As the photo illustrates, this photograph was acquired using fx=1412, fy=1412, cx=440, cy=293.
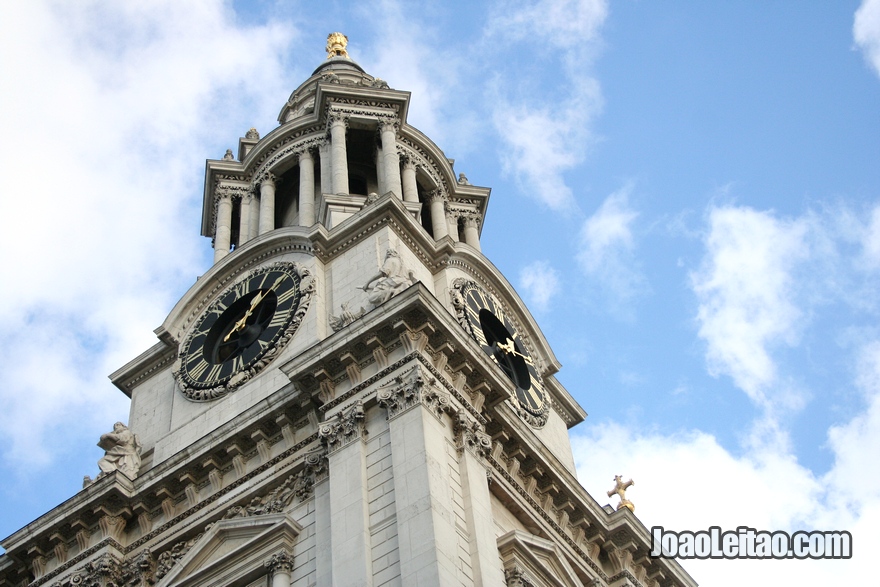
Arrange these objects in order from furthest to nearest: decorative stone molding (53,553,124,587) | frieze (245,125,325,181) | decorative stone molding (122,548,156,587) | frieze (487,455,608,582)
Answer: frieze (245,125,325,181)
frieze (487,455,608,582)
decorative stone molding (53,553,124,587)
decorative stone molding (122,548,156,587)

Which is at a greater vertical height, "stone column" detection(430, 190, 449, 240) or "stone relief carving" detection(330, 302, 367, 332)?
"stone column" detection(430, 190, 449, 240)

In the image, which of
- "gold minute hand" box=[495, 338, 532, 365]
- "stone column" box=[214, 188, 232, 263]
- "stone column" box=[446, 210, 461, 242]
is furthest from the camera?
"stone column" box=[446, 210, 461, 242]

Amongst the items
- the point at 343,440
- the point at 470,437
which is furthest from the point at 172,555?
the point at 470,437

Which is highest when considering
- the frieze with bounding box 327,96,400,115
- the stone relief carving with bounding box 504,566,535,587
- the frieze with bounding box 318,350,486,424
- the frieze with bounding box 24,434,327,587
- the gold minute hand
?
the frieze with bounding box 327,96,400,115

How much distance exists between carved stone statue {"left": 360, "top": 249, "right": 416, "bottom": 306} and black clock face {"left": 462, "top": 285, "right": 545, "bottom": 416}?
375 cm

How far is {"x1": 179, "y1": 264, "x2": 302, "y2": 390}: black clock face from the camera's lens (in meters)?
37.2

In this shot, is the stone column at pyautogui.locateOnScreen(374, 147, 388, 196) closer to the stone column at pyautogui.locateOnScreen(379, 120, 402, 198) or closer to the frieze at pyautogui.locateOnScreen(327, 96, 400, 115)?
the stone column at pyautogui.locateOnScreen(379, 120, 402, 198)

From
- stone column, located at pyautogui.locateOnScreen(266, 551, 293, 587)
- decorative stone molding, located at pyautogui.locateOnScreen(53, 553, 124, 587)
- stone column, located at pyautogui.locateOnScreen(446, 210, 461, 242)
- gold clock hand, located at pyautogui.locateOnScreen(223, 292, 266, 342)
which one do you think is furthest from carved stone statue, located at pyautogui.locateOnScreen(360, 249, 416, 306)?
stone column, located at pyautogui.locateOnScreen(446, 210, 461, 242)

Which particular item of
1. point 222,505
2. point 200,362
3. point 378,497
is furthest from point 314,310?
point 378,497

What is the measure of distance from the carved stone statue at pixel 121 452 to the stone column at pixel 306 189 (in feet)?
31.6

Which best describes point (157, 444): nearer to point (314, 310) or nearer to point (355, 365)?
point (314, 310)

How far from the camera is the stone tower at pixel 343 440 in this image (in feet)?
93.9

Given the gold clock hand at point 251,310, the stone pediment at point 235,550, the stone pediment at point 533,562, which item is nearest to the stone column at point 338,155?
the gold clock hand at point 251,310

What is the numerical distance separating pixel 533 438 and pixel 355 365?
5.20m
